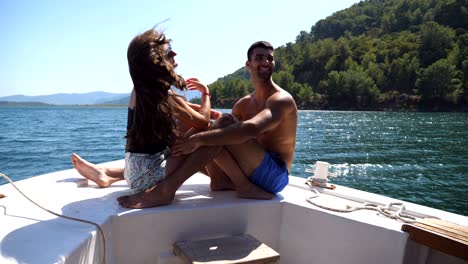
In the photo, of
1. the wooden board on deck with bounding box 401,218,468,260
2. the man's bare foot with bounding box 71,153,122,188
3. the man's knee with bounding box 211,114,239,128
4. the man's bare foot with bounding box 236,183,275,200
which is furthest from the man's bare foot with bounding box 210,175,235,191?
the wooden board on deck with bounding box 401,218,468,260

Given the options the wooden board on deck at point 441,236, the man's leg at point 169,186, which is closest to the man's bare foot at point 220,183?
the man's leg at point 169,186

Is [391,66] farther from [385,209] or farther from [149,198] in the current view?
[149,198]

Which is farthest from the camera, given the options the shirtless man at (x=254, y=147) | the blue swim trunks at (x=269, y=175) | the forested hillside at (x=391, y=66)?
the forested hillside at (x=391, y=66)

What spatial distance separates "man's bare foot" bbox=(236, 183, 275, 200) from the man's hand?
47 centimetres

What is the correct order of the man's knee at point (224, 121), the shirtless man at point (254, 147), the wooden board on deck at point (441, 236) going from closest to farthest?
the wooden board on deck at point (441, 236)
the shirtless man at point (254, 147)
the man's knee at point (224, 121)

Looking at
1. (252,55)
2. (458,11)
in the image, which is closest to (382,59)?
(458,11)

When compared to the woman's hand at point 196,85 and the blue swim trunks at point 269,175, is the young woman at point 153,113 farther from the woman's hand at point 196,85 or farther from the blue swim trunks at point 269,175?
the blue swim trunks at point 269,175

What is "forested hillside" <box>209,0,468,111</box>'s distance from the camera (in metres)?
64.9

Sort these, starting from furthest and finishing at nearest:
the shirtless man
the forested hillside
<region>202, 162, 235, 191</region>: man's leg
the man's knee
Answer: the forested hillside → <region>202, 162, 235, 191</region>: man's leg → the man's knee → the shirtless man

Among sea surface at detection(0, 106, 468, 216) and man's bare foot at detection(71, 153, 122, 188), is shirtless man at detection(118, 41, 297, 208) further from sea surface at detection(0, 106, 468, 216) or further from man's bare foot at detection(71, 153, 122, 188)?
sea surface at detection(0, 106, 468, 216)

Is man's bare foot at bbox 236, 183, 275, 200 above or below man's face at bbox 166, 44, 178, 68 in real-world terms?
below

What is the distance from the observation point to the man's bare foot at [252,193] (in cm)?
233

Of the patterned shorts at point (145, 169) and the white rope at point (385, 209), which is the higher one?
the patterned shorts at point (145, 169)

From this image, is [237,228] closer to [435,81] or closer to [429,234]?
[429,234]
